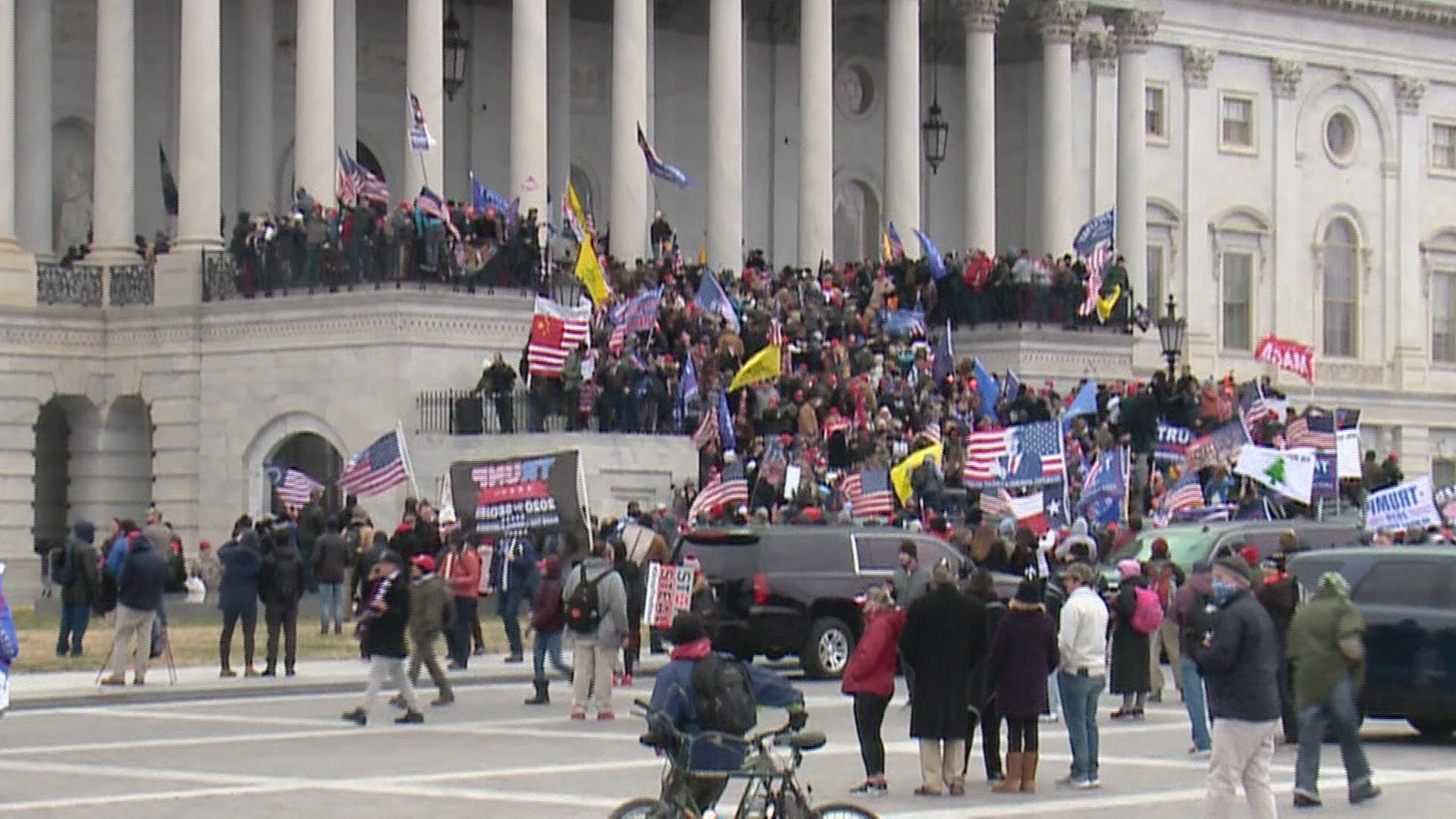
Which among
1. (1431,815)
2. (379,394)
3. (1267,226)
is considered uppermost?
(1267,226)

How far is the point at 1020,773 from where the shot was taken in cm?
2277

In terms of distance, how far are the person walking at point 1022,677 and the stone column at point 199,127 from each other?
27.4 metres

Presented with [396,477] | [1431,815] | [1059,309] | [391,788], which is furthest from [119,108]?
[1431,815]

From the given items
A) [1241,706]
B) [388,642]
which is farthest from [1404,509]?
[1241,706]

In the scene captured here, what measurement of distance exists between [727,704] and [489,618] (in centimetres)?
2547

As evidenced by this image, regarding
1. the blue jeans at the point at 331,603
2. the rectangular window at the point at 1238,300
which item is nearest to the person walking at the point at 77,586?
the blue jeans at the point at 331,603

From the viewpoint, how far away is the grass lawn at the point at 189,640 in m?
34.7

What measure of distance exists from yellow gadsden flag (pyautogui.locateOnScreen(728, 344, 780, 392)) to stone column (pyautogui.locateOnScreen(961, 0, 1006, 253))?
14291mm

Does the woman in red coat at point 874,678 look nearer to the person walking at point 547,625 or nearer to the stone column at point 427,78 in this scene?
the person walking at point 547,625

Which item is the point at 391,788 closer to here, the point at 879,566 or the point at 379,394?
the point at 879,566

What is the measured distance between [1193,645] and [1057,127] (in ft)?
128

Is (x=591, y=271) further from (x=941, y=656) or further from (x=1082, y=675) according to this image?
(x=941, y=656)

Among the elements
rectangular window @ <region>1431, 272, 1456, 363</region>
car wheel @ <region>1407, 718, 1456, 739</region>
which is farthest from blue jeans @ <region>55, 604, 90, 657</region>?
rectangular window @ <region>1431, 272, 1456, 363</region>

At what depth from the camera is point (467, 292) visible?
151 ft
